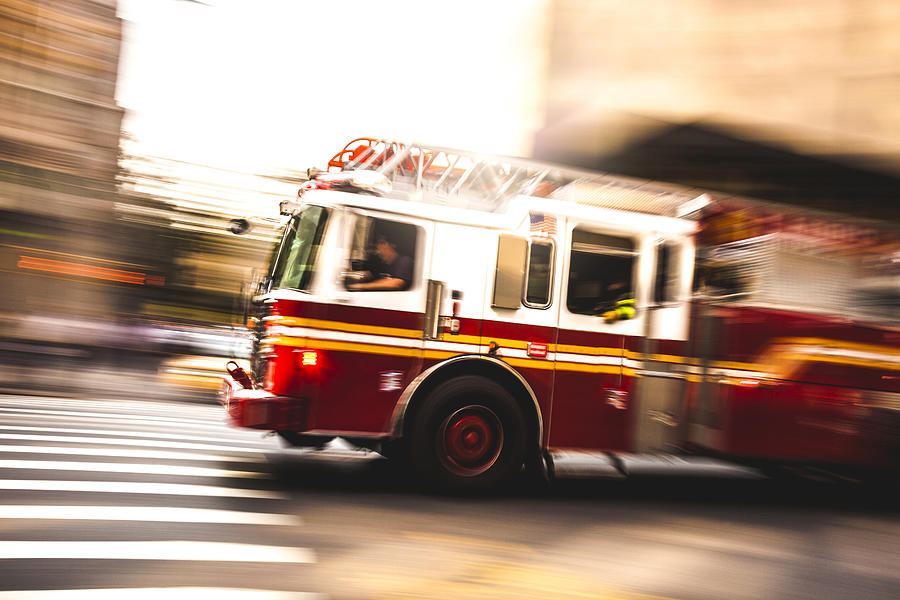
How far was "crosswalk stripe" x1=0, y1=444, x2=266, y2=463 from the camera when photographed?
7318 mm

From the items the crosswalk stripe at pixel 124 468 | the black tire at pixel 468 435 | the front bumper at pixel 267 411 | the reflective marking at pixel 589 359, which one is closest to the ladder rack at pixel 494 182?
the reflective marking at pixel 589 359

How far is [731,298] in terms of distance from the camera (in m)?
6.86

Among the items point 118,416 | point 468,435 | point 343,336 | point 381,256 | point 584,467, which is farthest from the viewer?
point 118,416

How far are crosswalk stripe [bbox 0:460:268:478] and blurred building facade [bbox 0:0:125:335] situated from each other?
1058 centimetres

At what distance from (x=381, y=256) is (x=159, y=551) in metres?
2.97

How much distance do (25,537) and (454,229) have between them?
3955mm

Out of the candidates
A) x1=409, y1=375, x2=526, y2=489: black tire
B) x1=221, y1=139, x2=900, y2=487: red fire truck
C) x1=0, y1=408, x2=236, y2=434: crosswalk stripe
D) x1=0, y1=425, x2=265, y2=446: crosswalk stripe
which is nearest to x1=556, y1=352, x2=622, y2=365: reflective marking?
x1=221, y1=139, x2=900, y2=487: red fire truck

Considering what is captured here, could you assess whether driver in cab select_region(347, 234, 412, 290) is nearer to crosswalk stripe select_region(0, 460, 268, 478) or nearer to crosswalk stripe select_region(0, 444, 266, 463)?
crosswalk stripe select_region(0, 460, 268, 478)

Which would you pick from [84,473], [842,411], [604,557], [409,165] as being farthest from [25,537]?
[842,411]

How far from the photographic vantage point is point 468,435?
21.6 feet

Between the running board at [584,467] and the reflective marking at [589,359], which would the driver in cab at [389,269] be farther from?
the running board at [584,467]

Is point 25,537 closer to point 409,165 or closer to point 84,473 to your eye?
point 84,473

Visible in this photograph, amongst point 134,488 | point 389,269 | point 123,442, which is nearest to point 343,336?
point 389,269

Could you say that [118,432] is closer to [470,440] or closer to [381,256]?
[381,256]
